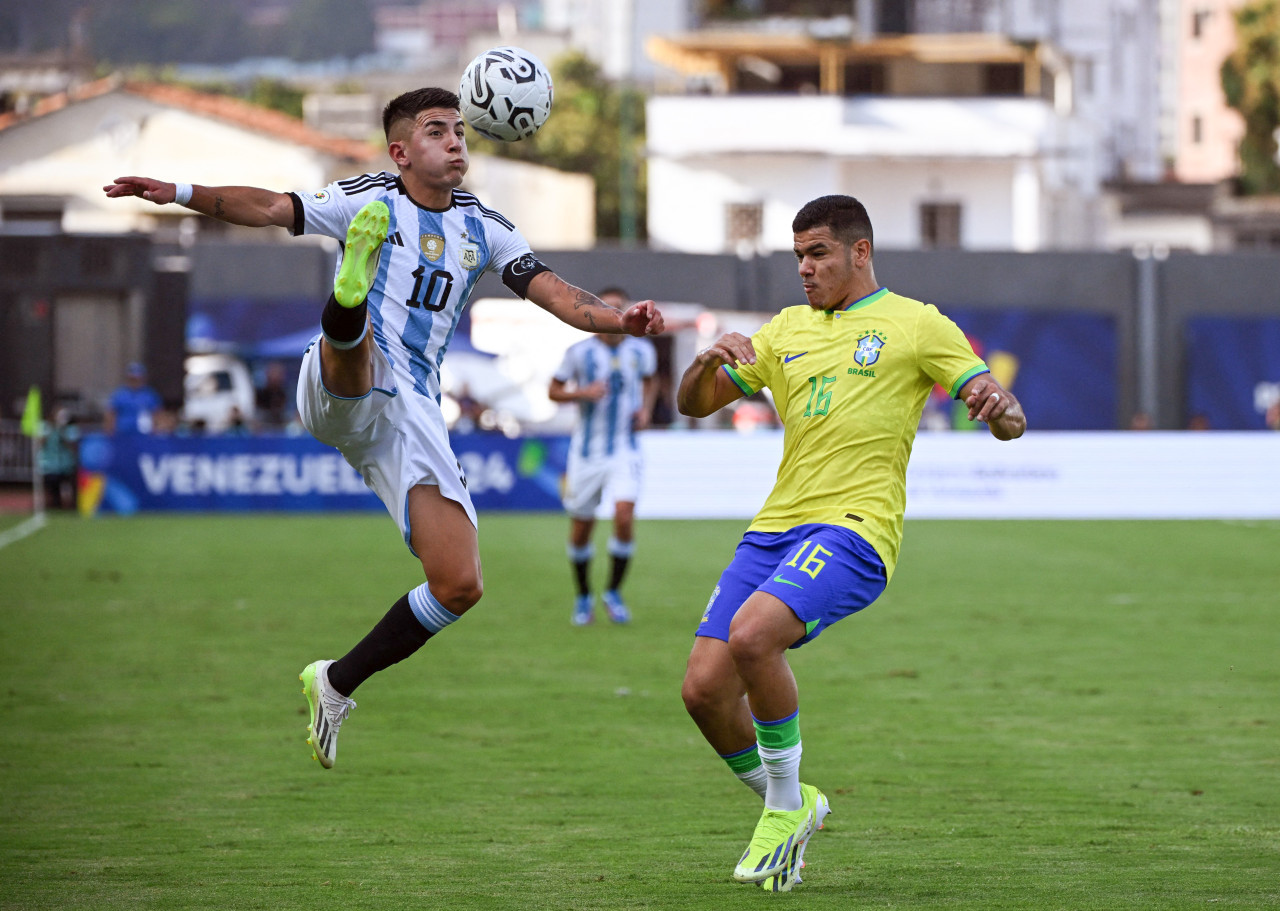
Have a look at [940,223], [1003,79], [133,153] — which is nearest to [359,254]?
[133,153]

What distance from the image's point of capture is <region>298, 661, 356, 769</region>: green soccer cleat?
659cm

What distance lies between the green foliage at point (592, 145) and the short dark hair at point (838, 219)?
180ft

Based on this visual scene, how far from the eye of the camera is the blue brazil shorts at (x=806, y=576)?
5965 mm

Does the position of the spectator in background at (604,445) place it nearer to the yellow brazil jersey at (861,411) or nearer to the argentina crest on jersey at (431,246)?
the argentina crest on jersey at (431,246)

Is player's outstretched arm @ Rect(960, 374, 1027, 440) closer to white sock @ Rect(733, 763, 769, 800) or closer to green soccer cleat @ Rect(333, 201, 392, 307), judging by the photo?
white sock @ Rect(733, 763, 769, 800)

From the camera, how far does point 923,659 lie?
11.8 meters

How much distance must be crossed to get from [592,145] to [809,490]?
2289 inches

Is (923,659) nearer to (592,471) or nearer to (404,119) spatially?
(592,471)

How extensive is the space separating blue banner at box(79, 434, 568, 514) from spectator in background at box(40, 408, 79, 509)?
1.82 ft

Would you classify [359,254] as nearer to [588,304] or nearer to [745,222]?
[588,304]

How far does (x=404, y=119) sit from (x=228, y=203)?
0.75m

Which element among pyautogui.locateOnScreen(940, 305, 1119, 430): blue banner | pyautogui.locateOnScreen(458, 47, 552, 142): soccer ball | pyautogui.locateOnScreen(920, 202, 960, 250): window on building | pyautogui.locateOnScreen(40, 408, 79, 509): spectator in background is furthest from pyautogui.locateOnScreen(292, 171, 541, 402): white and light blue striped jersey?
pyautogui.locateOnScreen(920, 202, 960, 250): window on building

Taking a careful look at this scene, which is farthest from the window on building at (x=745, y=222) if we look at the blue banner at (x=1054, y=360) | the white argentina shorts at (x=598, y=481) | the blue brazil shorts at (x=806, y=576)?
the blue brazil shorts at (x=806, y=576)

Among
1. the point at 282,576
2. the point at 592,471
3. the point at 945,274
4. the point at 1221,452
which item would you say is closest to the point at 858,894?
the point at 592,471
